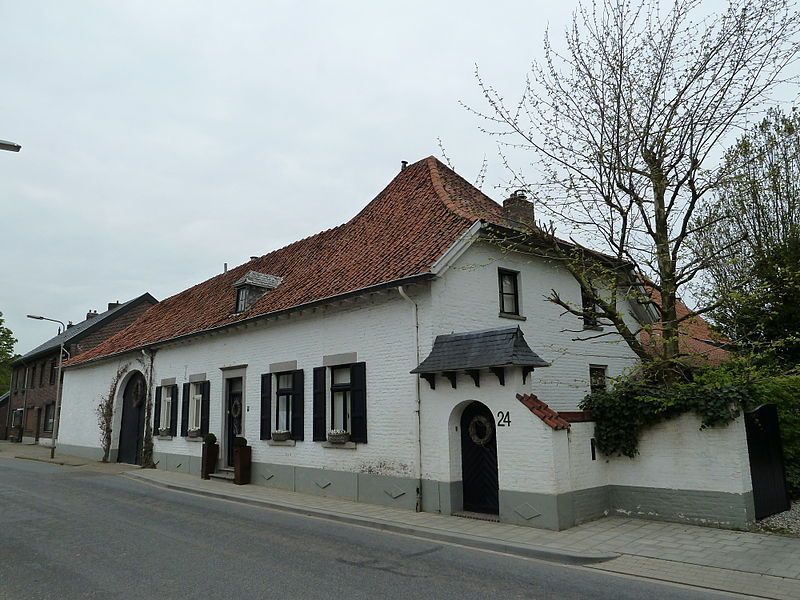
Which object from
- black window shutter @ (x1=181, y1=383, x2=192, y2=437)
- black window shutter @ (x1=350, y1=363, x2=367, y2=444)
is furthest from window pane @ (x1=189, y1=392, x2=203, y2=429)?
black window shutter @ (x1=350, y1=363, x2=367, y2=444)

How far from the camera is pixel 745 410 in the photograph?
30.9 feet

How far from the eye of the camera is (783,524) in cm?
946

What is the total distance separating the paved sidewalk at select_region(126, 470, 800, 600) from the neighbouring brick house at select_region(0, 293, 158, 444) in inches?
1096

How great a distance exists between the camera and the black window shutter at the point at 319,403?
13.7 m

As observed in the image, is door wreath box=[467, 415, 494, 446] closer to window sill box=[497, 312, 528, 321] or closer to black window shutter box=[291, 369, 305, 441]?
window sill box=[497, 312, 528, 321]

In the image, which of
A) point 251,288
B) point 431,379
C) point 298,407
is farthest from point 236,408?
point 431,379

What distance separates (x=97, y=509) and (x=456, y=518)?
292 inches

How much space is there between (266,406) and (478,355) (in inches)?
286

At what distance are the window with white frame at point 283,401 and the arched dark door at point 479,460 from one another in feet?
18.3

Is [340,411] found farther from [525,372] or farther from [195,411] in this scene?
[195,411]

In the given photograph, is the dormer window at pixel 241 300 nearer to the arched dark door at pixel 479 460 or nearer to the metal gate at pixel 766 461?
the arched dark door at pixel 479 460

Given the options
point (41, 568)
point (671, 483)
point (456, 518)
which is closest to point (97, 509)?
point (41, 568)

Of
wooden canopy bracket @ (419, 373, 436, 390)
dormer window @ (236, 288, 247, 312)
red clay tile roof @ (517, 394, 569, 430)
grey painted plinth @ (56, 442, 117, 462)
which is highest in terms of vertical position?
dormer window @ (236, 288, 247, 312)

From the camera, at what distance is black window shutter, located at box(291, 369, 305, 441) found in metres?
14.4
